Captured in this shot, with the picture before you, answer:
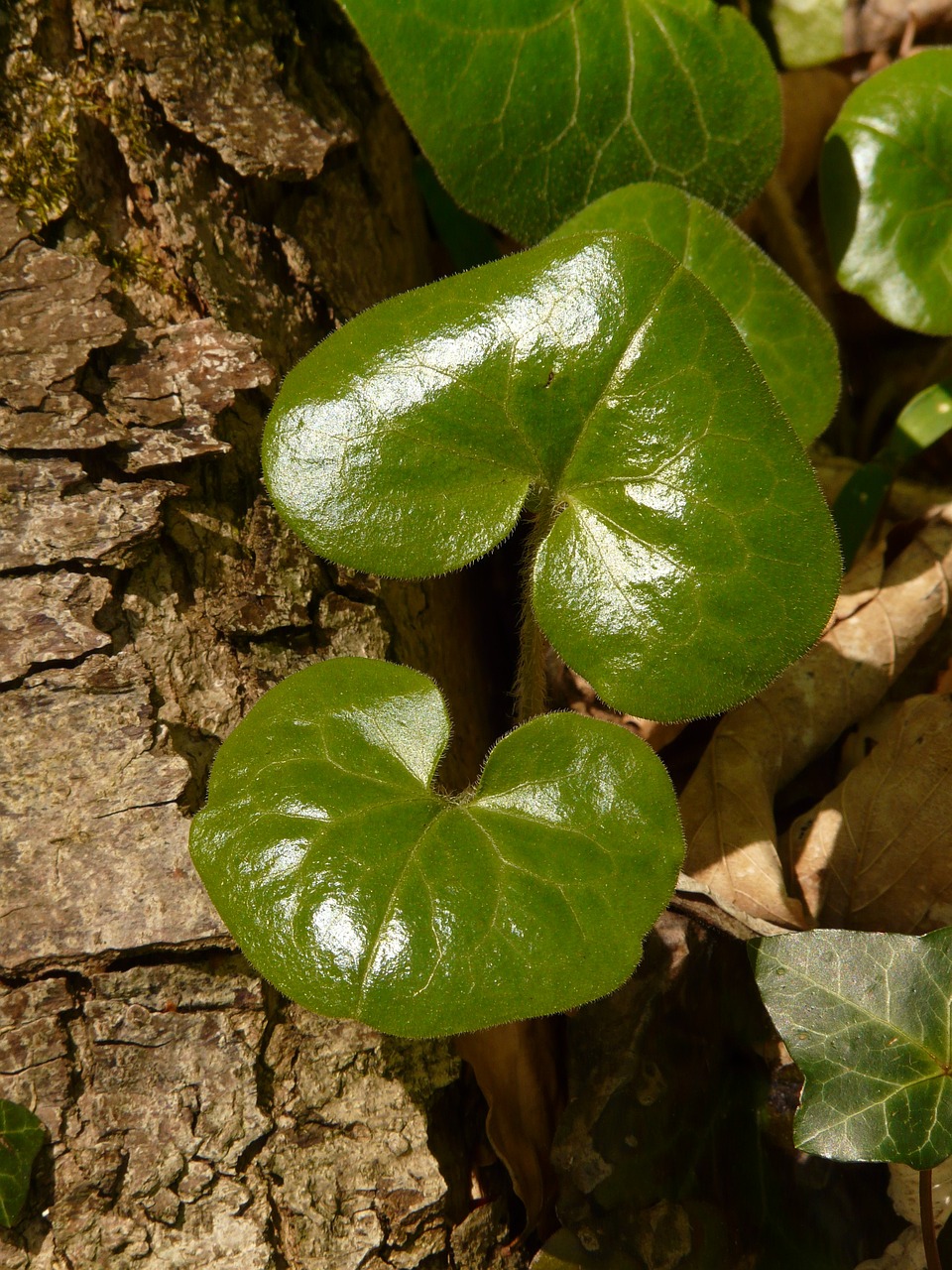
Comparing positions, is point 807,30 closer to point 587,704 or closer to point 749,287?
point 749,287

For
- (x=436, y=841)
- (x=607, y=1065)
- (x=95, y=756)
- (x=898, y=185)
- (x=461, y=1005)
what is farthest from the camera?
(x=898, y=185)

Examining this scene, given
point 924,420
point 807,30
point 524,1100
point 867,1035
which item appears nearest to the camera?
point 867,1035

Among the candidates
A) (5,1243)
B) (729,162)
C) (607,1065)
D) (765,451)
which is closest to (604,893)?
(607,1065)

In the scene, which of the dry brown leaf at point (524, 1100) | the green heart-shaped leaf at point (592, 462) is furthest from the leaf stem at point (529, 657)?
the dry brown leaf at point (524, 1100)

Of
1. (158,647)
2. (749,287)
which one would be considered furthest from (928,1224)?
(749,287)

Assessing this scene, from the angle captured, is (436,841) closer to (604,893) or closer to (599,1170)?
(604,893)

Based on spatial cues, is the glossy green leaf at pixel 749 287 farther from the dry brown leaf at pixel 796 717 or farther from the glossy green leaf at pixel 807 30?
the glossy green leaf at pixel 807 30
